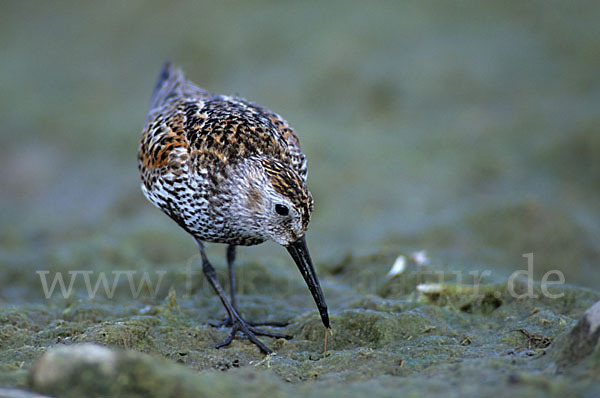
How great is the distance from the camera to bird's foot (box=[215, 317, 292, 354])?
4660 mm

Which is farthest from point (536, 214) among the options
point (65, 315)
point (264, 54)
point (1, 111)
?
point (1, 111)

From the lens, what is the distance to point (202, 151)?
4.92m

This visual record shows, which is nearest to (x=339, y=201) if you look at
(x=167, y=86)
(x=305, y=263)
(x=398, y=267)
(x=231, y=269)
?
(x=398, y=267)

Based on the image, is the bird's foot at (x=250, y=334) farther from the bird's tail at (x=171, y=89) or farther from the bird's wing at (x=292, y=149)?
the bird's tail at (x=171, y=89)

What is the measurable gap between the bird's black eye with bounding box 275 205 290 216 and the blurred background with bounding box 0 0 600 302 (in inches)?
85.3

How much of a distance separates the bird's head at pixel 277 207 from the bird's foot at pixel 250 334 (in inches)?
18.9

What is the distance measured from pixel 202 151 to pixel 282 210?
0.86m

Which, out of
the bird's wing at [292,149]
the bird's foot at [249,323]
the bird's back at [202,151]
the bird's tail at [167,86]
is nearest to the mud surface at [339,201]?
the bird's foot at [249,323]

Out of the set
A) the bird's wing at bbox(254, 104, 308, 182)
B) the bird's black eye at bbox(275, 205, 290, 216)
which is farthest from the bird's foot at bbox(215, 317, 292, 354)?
the bird's wing at bbox(254, 104, 308, 182)

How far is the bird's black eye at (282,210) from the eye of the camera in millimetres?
4570

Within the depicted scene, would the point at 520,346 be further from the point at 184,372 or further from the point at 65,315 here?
the point at 65,315

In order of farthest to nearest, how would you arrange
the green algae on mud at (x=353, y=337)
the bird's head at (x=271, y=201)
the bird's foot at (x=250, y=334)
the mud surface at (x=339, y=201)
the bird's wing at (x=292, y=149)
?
1. the bird's wing at (x=292, y=149)
2. the bird's foot at (x=250, y=334)
3. the bird's head at (x=271, y=201)
4. the mud surface at (x=339, y=201)
5. the green algae on mud at (x=353, y=337)

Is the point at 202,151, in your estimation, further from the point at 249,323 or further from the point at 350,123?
the point at 350,123

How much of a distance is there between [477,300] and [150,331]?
268 cm
